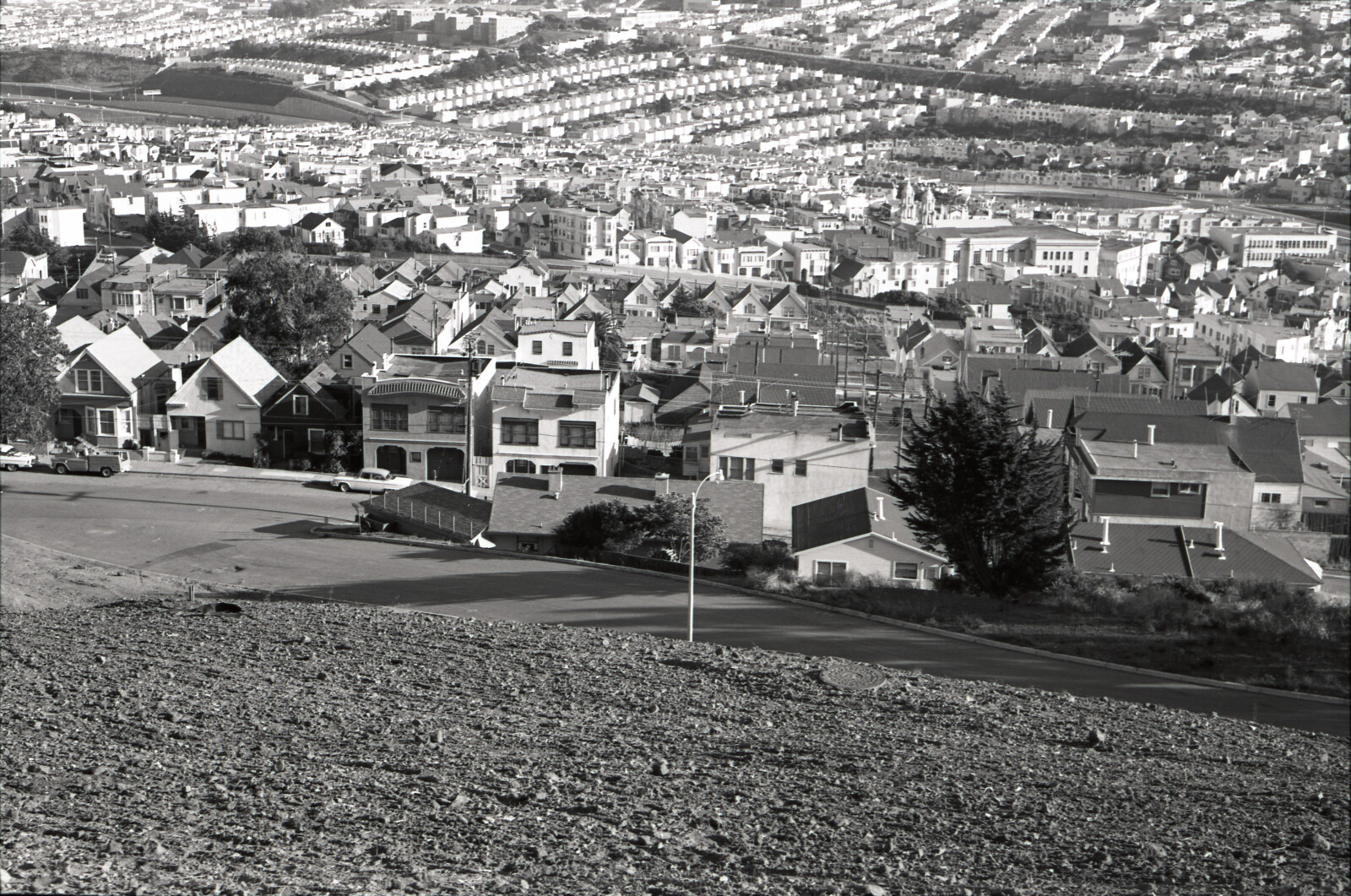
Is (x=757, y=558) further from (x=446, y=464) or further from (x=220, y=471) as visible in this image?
(x=220, y=471)

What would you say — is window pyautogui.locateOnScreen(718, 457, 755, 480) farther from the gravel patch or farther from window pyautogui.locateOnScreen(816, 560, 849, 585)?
the gravel patch

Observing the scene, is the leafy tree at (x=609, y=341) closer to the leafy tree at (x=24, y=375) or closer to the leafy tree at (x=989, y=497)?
the leafy tree at (x=24, y=375)

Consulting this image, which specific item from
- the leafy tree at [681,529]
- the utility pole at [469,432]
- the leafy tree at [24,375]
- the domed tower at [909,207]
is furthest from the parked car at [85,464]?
the domed tower at [909,207]

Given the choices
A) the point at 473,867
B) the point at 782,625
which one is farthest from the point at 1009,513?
the point at 473,867

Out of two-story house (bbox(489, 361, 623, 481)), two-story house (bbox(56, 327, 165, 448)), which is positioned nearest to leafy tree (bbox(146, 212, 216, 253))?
two-story house (bbox(56, 327, 165, 448))

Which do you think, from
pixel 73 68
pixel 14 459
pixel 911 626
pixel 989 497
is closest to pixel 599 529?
pixel 989 497

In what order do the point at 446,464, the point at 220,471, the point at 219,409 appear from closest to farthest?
the point at 220,471 → the point at 446,464 → the point at 219,409

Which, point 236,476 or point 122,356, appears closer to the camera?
point 236,476
